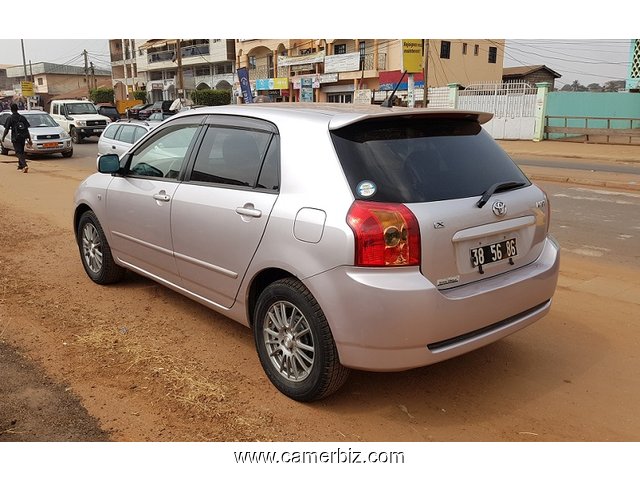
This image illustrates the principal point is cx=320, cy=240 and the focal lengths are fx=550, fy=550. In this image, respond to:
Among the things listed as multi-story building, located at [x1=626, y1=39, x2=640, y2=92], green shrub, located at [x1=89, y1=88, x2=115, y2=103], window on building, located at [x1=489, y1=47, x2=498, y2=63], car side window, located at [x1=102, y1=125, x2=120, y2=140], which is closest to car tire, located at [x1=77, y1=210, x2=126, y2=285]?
car side window, located at [x1=102, y1=125, x2=120, y2=140]

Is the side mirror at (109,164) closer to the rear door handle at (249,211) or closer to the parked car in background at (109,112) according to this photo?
the rear door handle at (249,211)

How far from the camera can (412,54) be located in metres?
20.9

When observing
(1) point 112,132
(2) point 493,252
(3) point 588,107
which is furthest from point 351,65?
(2) point 493,252

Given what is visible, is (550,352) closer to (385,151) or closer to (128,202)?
(385,151)

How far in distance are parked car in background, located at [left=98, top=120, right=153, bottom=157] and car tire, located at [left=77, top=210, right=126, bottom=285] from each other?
8.76 meters

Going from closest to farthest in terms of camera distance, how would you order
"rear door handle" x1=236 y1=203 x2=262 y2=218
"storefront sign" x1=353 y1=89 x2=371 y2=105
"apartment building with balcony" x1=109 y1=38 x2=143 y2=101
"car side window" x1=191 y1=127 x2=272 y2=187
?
"rear door handle" x1=236 y1=203 x2=262 y2=218, "car side window" x1=191 y1=127 x2=272 y2=187, "storefront sign" x1=353 y1=89 x2=371 y2=105, "apartment building with balcony" x1=109 y1=38 x2=143 y2=101

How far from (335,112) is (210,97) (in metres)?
48.9

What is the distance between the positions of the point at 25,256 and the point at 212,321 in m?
→ 3.33

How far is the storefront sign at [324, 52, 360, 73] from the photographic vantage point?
38.3 meters

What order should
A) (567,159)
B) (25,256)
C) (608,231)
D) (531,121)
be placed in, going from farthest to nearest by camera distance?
(531,121) < (567,159) < (608,231) < (25,256)

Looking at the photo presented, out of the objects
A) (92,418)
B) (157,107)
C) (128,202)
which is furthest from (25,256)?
(157,107)

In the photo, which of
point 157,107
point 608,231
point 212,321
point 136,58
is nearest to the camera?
point 212,321

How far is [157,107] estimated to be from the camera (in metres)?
41.0

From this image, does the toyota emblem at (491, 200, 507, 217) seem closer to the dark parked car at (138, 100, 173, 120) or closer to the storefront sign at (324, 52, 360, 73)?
the storefront sign at (324, 52, 360, 73)
